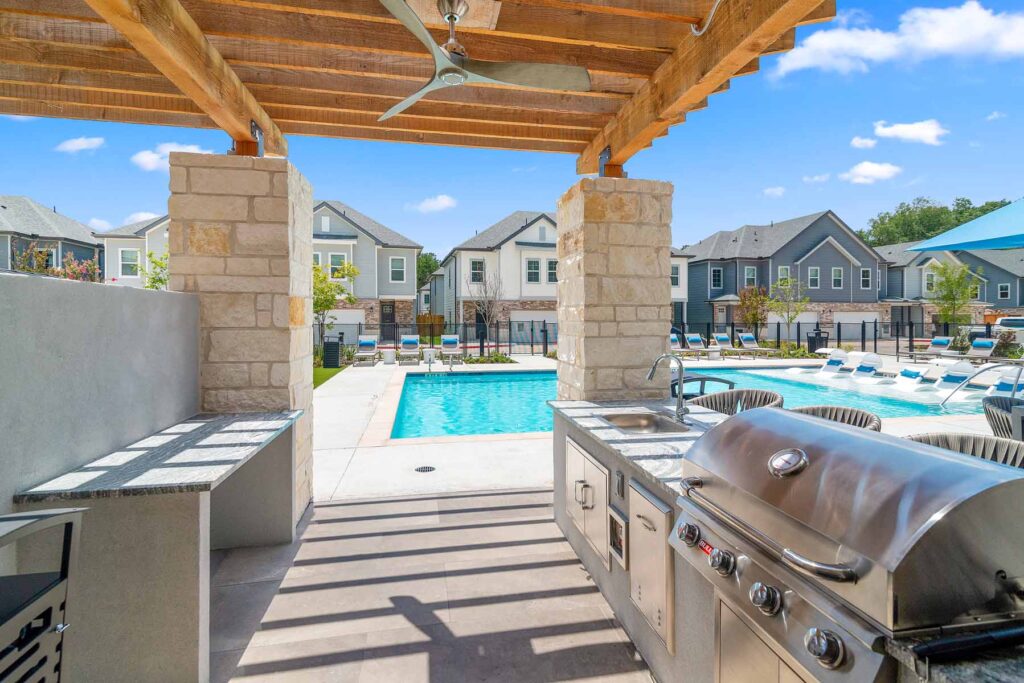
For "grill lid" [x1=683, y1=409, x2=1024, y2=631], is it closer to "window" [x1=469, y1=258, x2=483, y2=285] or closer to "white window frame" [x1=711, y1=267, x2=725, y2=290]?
"window" [x1=469, y1=258, x2=483, y2=285]

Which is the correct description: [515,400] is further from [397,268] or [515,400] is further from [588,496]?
[397,268]

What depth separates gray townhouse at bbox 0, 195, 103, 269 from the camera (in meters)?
20.5

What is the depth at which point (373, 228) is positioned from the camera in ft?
84.2

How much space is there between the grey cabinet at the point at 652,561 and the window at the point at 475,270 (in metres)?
22.7

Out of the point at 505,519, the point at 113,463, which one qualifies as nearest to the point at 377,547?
the point at 505,519

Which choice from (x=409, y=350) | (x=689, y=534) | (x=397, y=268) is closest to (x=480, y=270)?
(x=397, y=268)

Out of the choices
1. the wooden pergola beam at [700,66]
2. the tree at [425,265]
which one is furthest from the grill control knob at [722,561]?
the tree at [425,265]

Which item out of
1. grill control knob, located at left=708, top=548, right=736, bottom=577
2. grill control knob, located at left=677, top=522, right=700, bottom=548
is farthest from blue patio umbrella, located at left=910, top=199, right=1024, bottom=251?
grill control knob, located at left=708, top=548, right=736, bottom=577

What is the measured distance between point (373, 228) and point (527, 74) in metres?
24.3

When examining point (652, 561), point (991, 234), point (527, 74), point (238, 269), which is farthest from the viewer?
point (991, 234)

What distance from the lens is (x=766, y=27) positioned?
233 cm

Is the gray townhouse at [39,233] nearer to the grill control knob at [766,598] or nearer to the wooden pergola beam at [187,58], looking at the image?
the wooden pergola beam at [187,58]

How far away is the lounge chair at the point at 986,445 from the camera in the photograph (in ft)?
7.77

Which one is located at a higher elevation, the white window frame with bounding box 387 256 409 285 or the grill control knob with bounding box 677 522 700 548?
the white window frame with bounding box 387 256 409 285
